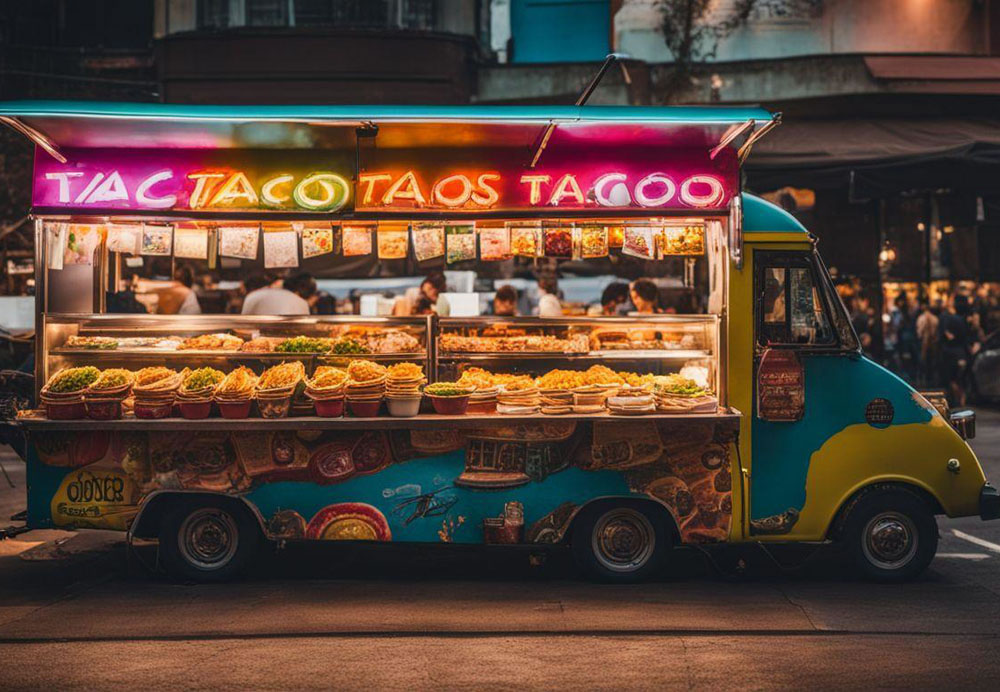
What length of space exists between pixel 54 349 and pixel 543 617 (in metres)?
4.14

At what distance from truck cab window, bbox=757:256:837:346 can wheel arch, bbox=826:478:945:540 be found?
1046 millimetres

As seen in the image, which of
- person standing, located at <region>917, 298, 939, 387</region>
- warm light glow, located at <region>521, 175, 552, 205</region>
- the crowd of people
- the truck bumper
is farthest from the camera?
person standing, located at <region>917, 298, 939, 387</region>

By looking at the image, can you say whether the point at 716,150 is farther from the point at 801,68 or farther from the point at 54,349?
the point at 801,68

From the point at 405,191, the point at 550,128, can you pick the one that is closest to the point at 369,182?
the point at 405,191

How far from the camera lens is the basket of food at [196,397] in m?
7.71

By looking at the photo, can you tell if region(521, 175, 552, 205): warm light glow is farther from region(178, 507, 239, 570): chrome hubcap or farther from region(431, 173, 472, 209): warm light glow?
region(178, 507, 239, 570): chrome hubcap

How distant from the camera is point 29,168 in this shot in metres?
19.2

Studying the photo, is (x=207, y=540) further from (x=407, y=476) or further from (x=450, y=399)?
(x=450, y=399)

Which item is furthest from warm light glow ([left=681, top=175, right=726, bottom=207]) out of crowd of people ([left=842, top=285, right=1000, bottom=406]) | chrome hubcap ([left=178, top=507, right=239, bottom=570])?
crowd of people ([left=842, top=285, right=1000, bottom=406])

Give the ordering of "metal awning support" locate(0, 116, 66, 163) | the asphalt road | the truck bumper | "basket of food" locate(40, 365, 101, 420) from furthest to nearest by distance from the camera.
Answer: the truck bumper < "basket of food" locate(40, 365, 101, 420) < "metal awning support" locate(0, 116, 66, 163) < the asphalt road

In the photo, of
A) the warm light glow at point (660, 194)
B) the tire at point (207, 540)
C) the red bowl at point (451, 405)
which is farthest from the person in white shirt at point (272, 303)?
the warm light glow at point (660, 194)

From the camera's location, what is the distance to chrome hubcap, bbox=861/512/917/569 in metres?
7.84

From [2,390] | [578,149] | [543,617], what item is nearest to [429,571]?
[543,617]

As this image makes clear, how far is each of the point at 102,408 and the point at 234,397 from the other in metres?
0.91
